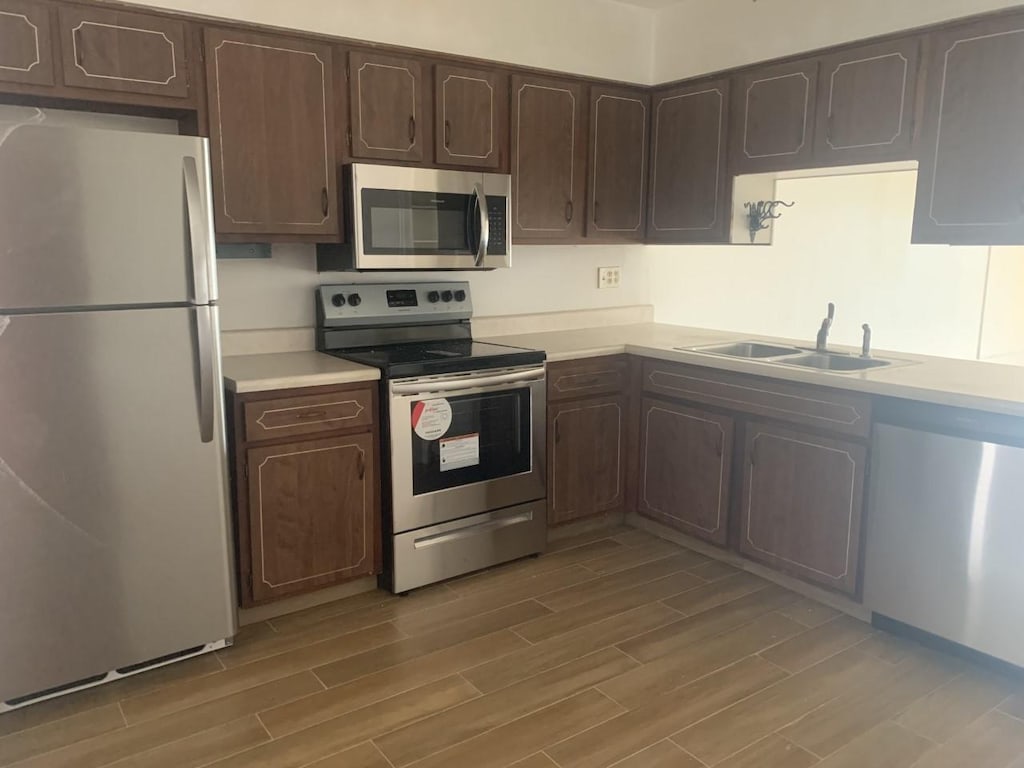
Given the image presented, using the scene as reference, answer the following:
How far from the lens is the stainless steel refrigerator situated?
204cm

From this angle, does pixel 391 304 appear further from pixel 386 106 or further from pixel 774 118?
pixel 774 118

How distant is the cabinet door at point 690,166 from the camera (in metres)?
3.55

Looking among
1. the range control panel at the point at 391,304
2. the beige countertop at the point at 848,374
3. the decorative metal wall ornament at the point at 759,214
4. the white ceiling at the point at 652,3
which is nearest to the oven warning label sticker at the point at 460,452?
the beige countertop at the point at 848,374

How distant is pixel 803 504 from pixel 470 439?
1.32 meters

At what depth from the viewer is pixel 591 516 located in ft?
11.7

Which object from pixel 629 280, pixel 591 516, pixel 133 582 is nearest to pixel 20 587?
pixel 133 582

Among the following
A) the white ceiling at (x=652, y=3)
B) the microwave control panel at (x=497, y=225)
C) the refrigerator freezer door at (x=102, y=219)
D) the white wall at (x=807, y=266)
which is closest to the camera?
the refrigerator freezer door at (x=102, y=219)

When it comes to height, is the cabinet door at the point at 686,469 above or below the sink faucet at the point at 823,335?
below

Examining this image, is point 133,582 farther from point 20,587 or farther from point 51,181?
point 51,181

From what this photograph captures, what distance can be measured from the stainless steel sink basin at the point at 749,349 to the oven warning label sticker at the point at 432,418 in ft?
4.11

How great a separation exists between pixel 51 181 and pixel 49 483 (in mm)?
839

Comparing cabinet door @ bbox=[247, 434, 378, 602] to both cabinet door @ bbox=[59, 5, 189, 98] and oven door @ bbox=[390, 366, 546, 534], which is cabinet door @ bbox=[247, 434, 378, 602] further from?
cabinet door @ bbox=[59, 5, 189, 98]

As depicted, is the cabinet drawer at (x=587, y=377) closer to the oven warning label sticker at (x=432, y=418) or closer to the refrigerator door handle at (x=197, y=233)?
the oven warning label sticker at (x=432, y=418)

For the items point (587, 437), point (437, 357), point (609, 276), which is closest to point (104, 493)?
point (437, 357)
